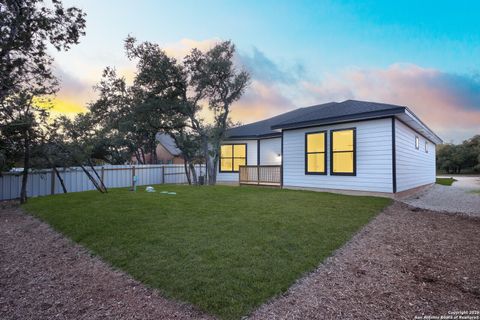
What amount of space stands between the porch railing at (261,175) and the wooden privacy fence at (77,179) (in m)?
4.83

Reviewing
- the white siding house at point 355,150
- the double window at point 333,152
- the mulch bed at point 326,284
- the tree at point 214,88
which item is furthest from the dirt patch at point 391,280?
the tree at point 214,88

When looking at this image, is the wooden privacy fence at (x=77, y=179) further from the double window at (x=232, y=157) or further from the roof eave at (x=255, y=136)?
the roof eave at (x=255, y=136)

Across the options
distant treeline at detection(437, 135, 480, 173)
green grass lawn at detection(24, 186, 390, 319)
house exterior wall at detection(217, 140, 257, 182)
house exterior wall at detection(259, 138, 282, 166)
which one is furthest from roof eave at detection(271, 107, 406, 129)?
distant treeline at detection(437, 135, 480, 173)

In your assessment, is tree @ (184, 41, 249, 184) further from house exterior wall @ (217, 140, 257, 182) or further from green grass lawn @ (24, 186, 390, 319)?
green grass lawn @ (24, 186, 390, 319)

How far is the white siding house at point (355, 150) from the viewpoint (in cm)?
822

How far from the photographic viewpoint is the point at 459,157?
3291 cm

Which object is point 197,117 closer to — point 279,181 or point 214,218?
point 279,181

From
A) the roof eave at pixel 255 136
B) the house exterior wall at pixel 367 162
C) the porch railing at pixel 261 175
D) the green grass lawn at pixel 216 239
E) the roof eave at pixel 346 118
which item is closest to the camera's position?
the green grass lawn at pixel 216 239

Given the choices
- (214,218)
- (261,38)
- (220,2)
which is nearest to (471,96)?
(261,38)

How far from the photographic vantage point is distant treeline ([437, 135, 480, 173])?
32750mm

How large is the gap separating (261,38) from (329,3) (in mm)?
3484

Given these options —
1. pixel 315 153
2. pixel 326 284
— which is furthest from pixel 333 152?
pixel 326 284

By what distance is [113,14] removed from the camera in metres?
10.1

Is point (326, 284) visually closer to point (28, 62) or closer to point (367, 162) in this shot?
point (367, 162)
